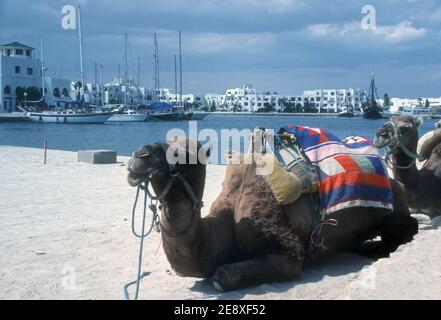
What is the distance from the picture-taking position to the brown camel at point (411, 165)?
7.64m

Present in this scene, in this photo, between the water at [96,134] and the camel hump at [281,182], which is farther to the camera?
the water at [96,134]

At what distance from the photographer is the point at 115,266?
6781 millimetres

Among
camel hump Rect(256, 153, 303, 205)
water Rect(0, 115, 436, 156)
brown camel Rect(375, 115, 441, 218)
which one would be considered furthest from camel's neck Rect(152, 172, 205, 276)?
water Rect(0, 115, 436, 156)

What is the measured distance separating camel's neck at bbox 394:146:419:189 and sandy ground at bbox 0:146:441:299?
Result: 0.61 m

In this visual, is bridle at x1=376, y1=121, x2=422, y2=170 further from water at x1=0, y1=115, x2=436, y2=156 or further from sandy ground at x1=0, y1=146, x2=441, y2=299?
water at x1=0, y1=115, x2=436, y2=156

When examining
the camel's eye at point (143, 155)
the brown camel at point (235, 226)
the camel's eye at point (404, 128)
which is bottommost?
the brown camel at point (235, 226)

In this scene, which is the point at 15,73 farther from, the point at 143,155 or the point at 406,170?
the point at 143,155

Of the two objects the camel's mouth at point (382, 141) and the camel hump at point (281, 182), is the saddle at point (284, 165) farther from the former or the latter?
the camel's mouth at point (382, 141)

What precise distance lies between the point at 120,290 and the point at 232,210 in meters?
1.31

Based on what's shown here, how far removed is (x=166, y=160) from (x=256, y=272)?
56.9 inches

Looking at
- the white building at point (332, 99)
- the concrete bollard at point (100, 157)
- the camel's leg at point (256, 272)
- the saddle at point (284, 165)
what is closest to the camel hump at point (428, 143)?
the saddle at point (284, 165)

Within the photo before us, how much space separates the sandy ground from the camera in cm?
555
